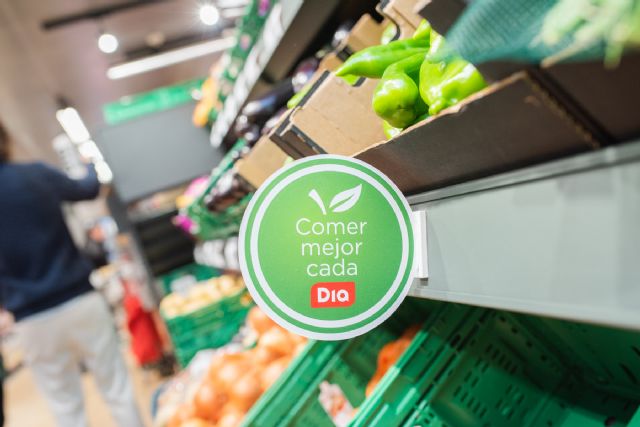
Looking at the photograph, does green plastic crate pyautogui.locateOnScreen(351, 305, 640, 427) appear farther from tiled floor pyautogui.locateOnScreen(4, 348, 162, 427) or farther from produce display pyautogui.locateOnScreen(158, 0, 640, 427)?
tiled floor pyautogui.locateOnScreen(4, 348, 162, 427)

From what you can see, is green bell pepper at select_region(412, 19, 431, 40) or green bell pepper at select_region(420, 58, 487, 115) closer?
green bell pepper at select_region(420, 58, 487, 115)

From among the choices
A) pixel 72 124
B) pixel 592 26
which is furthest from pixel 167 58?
pixel 592 26

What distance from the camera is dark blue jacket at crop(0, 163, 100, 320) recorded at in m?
2.51

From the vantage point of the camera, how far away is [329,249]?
609 millimetres

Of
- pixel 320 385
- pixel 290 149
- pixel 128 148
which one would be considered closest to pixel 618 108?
pixel 290 149

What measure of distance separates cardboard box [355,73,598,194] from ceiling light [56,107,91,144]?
1030 cm

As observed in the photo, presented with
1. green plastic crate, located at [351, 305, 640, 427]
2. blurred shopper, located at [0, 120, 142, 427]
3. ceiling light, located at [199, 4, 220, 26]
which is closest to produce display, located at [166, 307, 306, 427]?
green plastic crate, located at [351, 305, 640, 427]

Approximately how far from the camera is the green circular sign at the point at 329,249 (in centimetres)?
61

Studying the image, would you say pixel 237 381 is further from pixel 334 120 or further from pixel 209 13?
pixel 209 13

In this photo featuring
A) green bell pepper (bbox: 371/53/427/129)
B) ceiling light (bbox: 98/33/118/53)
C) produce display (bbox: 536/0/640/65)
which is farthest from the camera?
ceiling light (bbox: 98/33/118/53)

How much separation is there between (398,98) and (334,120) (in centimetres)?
21

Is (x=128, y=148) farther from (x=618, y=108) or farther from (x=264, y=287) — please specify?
(x=618, y=108)

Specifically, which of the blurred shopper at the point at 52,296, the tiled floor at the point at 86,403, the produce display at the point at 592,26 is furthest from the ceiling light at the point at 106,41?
the produce display at the point at 592,26

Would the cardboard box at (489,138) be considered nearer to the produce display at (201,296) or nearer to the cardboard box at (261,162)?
the cardboard box at (261,162)
